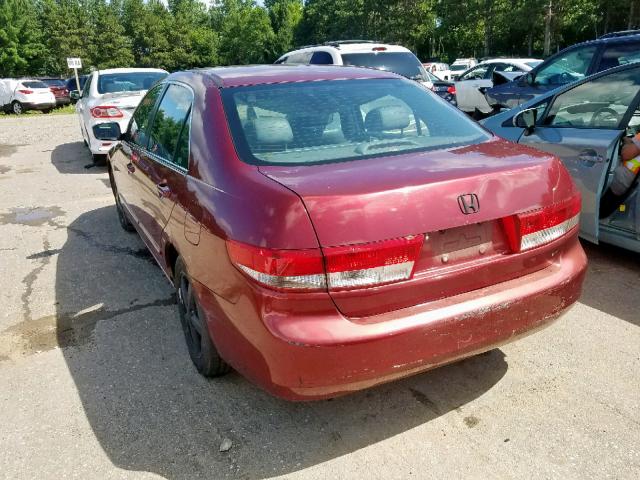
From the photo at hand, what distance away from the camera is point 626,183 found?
410cm

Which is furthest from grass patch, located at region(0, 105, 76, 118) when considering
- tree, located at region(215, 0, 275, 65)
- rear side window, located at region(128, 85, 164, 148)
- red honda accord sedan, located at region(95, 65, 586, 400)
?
tree, located at region(215, 0, 275, 65)

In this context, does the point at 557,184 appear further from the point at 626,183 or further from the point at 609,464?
the point at 626,183

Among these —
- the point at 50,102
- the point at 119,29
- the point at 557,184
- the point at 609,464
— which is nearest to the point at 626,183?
the point at 557,184

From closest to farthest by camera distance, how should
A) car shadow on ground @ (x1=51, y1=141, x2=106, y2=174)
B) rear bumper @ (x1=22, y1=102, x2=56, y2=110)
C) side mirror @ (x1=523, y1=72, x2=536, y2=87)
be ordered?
side mirror @ (x1=523, y1=72, x2=536, y2=87)
car shadow on ground @ (x1=51, y1=141, x2=106, y2=174)
rear bumper @ (x1=22, y1=102, x2=56, y2=110)

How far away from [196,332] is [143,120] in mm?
1983

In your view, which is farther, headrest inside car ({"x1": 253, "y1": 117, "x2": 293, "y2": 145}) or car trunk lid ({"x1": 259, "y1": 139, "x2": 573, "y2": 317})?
headrest inside car ({"x1": 253, "y1": 117, "x2": 293, "y2": 145})

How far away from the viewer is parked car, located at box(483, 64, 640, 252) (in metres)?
4.11

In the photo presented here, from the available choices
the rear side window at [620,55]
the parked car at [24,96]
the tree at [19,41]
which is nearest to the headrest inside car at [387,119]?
the rear side window at [620,55]

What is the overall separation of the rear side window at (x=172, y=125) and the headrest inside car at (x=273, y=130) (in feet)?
1.48

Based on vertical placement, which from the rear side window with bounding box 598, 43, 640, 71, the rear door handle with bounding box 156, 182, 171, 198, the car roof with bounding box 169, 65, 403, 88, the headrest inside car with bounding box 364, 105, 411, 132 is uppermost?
the car roof with bounding box 169, 65, 403, 88

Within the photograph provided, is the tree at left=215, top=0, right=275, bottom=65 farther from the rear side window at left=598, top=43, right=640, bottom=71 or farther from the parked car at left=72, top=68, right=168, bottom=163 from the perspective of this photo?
the rear side window at left=598, top=43, right=640, bottom=71

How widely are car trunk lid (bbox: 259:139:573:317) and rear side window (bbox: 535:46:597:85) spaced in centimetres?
561

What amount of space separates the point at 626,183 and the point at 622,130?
396 mm

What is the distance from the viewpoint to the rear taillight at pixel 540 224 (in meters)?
2.42
